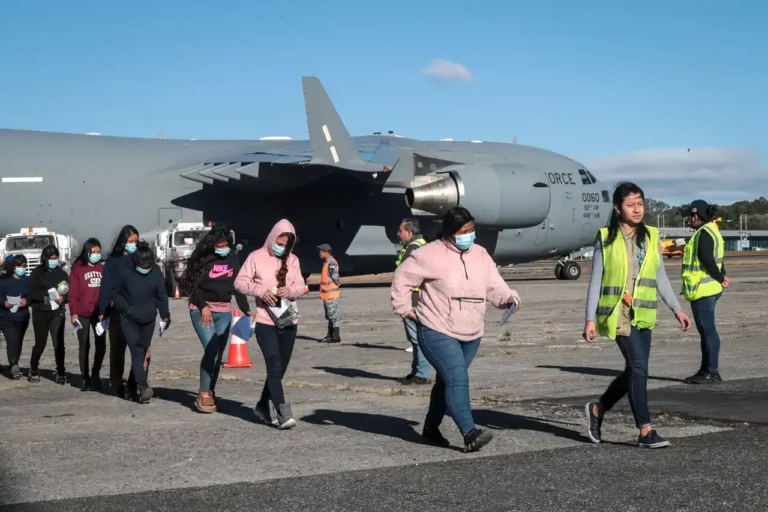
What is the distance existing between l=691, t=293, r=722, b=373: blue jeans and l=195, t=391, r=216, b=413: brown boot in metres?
5.34

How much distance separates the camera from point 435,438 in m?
8.08

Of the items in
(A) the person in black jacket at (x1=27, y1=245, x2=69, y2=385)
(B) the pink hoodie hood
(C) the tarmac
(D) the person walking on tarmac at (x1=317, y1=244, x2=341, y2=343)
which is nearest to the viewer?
(C) the tarmac

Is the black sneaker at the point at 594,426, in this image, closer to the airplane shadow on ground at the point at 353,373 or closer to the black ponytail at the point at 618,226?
the black ponytail at the point at 618,226

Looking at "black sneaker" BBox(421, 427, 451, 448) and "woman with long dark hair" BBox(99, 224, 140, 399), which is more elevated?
"woman with long dark hair" BBox(99, 224, 140, 399)

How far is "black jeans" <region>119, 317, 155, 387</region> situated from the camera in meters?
11.1

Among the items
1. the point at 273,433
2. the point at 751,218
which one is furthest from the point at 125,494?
the point at 751,218

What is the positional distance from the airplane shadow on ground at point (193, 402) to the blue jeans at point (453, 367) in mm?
2407

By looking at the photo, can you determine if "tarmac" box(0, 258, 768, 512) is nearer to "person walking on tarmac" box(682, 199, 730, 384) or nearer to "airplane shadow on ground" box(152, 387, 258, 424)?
"airplane shadow on ground" box(152, 387, 258, 424)

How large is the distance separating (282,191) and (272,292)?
23.6m

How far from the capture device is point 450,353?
775 cm

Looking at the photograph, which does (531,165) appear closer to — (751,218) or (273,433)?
(273,433)

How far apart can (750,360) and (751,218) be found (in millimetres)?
169207

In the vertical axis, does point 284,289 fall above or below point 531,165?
below

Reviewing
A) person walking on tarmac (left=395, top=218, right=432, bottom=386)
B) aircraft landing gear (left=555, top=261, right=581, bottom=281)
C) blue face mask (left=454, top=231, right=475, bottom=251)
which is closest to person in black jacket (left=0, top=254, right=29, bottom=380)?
person walking on tarmac (left=395, top=218, right=432, bottom=386)
